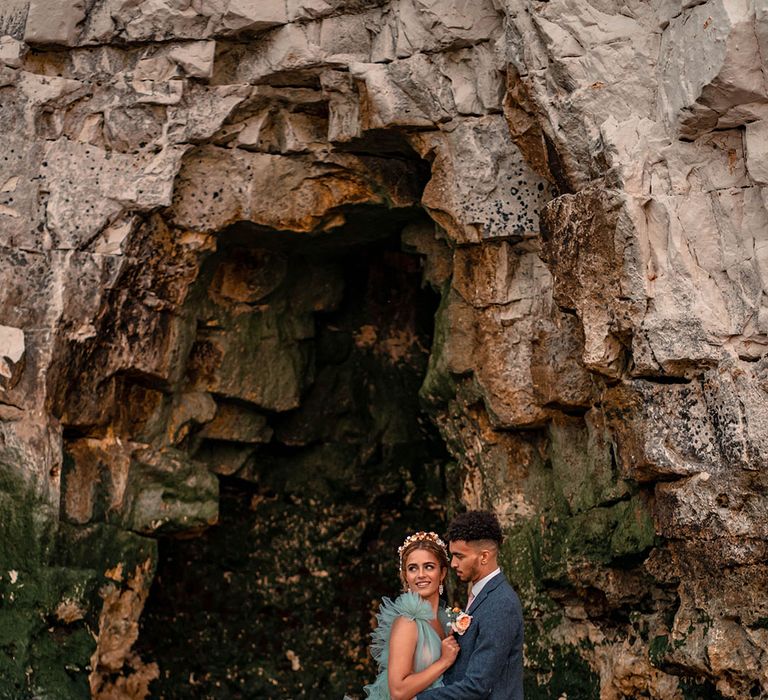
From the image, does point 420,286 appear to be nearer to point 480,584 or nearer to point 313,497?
point 313,497

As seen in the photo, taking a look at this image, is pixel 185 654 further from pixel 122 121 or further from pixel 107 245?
pixel 122 121

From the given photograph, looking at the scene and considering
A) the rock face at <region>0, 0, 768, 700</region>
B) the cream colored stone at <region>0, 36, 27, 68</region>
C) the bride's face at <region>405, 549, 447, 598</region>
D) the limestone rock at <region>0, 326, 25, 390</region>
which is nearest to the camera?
the bride's face at <region>405, 549, 447, 598</region>

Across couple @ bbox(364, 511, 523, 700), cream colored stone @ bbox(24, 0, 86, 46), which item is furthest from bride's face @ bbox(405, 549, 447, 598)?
cream colored stone @ bbox(24, 0, 86, 46)

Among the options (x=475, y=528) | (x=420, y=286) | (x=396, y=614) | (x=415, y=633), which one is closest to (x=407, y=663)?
(x=415, y=633)

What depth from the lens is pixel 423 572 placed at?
444 cm

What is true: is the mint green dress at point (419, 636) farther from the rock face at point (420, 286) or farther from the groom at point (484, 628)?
the rock face at point (420, 286)

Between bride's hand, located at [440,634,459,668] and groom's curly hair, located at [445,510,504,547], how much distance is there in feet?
1.11

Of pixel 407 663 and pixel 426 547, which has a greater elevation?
pixel 426 547

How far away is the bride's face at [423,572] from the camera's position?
4.42 m

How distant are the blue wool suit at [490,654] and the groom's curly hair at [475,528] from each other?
0.46 feet

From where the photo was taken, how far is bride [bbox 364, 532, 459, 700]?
418cm

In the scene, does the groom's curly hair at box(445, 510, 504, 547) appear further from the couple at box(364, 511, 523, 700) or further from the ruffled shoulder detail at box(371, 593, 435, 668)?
the ruffled shoulder detail at box(371, 593, 435, 668)

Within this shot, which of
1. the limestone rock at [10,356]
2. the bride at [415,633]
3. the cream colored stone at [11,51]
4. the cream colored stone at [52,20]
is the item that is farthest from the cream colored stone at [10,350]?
the bride at [415,633]

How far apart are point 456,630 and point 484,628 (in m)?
0.18
